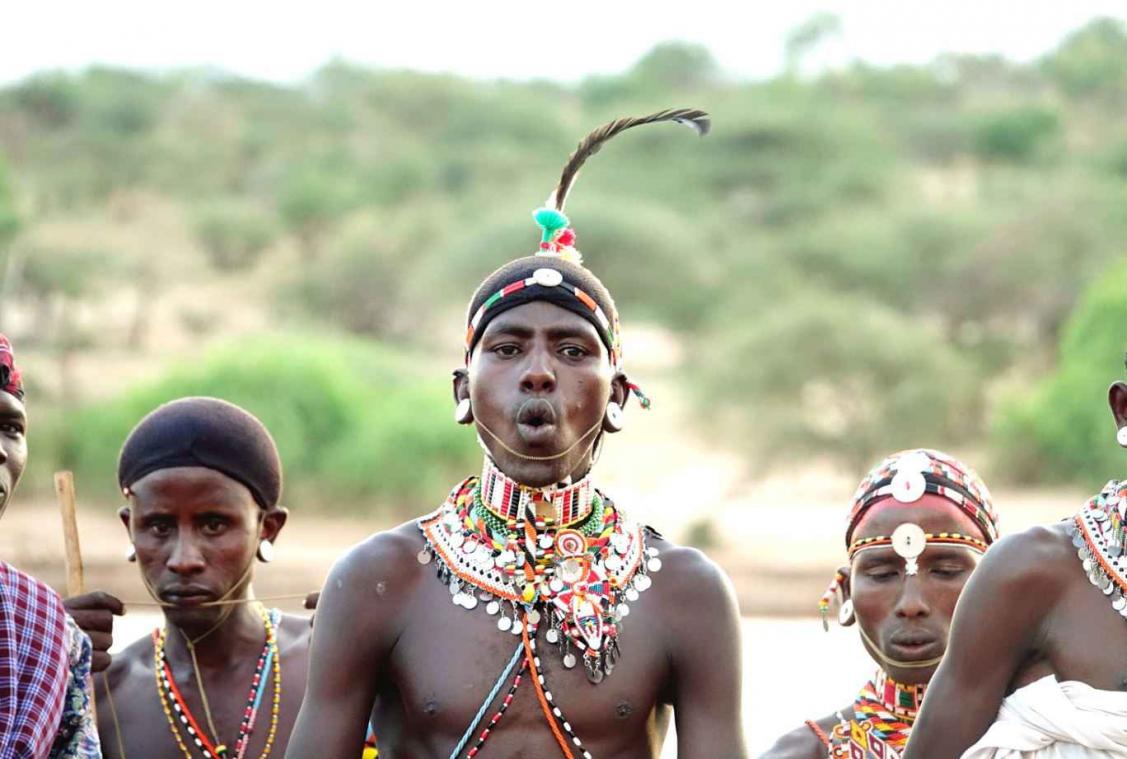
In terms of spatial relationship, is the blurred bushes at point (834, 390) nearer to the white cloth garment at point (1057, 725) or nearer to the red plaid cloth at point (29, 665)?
the red plaid cloth at point (29, 665)

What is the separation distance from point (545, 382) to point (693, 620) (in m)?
0.59

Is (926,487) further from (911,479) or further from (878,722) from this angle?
(878,722)

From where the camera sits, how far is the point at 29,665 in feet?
13.3

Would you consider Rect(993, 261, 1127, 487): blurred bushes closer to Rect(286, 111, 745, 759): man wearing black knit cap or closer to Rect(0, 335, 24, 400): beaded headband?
Rect(286, 111, 745, 759): man wearing black knit cap

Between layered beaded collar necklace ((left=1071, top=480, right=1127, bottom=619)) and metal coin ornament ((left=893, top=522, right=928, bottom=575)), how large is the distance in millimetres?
1159

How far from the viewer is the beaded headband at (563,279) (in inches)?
157

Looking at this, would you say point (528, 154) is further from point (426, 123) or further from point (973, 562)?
point (973, 562)

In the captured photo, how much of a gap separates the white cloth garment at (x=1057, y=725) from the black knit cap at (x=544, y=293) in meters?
1.17

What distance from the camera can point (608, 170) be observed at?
32625 millimetres

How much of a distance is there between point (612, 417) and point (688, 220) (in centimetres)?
2681

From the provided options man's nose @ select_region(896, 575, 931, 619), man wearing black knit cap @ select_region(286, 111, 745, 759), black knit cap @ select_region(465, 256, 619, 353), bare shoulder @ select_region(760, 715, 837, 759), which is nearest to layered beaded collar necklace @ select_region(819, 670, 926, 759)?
bare shoulder @ select_region(760, 715, 837, 759)

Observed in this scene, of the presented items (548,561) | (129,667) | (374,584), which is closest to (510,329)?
(548,561)

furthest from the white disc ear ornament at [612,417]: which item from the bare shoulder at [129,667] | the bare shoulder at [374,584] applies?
the bare shoulder at [129,667]

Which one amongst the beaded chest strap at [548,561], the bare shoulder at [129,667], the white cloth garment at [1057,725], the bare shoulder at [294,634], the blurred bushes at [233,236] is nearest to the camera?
the white cloth garment at [1057,725]
